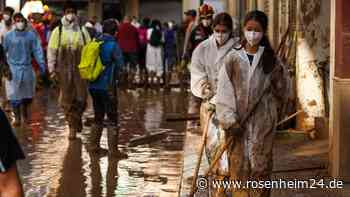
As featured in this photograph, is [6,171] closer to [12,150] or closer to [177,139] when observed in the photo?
[12,150]

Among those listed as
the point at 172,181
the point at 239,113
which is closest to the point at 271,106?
the point at 239,113

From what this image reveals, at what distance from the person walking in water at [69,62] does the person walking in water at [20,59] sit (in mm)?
1127

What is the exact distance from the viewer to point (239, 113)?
7043 millimetres

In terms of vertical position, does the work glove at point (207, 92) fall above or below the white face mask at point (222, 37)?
below

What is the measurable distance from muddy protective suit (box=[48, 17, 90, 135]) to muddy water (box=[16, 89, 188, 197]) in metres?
0.45

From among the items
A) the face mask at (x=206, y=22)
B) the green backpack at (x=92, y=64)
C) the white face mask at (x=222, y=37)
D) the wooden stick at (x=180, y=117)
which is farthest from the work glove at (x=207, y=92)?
the wooden stick at (x=180, y=117)

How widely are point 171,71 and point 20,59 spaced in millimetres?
11089

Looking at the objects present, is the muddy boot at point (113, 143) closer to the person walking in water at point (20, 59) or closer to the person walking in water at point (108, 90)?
the person walking in water at point (108, 90)

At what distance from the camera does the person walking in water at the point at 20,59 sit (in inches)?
603

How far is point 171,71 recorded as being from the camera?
86.0 ft

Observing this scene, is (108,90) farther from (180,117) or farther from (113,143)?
(180,117)

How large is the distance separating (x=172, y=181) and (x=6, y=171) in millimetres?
5572

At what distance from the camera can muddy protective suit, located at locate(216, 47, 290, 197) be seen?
700 centimetres

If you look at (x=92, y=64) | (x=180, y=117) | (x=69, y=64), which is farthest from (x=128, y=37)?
(x=92, y=64)
